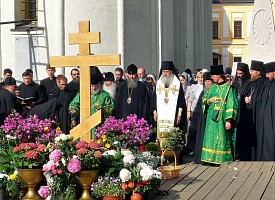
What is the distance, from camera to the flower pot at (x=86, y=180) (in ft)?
24.0

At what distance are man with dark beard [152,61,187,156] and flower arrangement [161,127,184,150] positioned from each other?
4.21 ft

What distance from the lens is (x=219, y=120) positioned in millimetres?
11695

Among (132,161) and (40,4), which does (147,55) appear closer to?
(40,4)

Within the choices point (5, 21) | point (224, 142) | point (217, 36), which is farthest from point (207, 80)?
point (217, 36)

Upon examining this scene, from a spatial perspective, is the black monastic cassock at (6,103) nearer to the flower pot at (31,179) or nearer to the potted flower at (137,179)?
the flower pot at (31,179)

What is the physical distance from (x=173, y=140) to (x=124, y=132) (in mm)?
1388

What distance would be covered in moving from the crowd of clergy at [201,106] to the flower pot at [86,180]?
369cm

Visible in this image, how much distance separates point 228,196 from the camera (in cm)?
747

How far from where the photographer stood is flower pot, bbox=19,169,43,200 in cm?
749

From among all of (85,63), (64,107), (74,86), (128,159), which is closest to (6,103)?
(64,107)

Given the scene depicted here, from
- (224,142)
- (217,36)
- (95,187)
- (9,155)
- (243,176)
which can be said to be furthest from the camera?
(217,36)

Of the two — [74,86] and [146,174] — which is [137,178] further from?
[74,86]

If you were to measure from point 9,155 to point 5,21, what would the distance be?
12140 mm

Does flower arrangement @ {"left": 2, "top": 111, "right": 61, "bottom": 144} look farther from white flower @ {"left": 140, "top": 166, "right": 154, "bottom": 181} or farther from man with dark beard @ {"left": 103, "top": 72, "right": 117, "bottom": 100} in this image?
man with dark beard @ {"left": 103, "top": 72, "right": 117, "bottom": 100}
